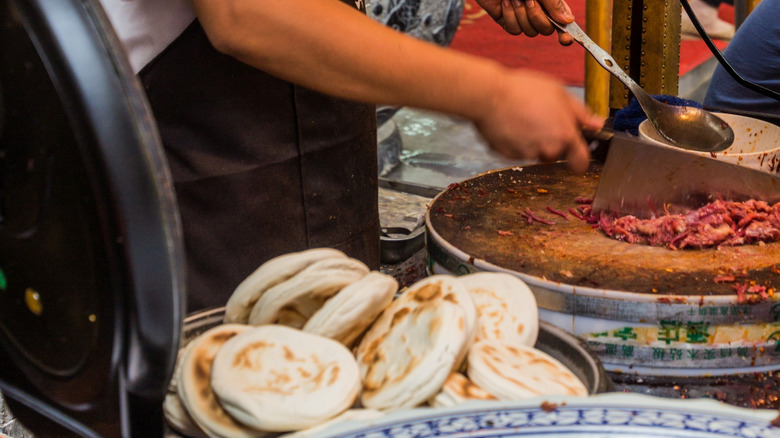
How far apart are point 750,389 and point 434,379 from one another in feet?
2.11

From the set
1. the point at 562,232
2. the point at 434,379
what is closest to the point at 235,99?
the point at 562,232

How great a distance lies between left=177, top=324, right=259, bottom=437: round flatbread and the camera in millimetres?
808

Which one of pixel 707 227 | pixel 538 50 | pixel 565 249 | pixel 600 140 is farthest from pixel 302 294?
pixel 538 50

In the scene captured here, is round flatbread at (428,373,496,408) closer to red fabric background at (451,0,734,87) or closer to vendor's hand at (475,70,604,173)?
vendor's hand at (475,70,604,173)

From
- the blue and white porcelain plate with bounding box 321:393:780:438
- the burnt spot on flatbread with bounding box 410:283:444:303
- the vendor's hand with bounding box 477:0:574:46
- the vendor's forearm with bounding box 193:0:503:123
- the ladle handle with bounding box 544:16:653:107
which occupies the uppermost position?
the vendor's forearm with bounding box 193:0:503:123

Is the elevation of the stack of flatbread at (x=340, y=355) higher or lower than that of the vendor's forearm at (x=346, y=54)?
lower

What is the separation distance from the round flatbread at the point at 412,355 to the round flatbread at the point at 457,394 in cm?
1

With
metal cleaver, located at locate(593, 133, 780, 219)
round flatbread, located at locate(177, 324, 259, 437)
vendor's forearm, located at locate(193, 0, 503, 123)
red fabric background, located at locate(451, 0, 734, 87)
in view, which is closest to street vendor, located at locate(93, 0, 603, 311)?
vendor's forearm, located at locate(193, 0, 503, 123)

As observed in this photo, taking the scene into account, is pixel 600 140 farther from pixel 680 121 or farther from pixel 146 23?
pixel 146 23

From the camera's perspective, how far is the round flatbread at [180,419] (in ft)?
2.81

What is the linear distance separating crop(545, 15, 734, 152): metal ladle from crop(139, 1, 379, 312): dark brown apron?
1.92 feet

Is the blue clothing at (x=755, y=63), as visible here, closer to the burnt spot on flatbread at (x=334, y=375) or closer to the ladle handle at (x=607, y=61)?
the ladle handle at (x=607, y=61)

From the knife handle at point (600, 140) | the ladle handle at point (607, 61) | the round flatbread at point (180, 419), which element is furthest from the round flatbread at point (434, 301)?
the ladle handle at point (607, 61)

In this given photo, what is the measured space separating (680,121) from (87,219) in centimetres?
154
